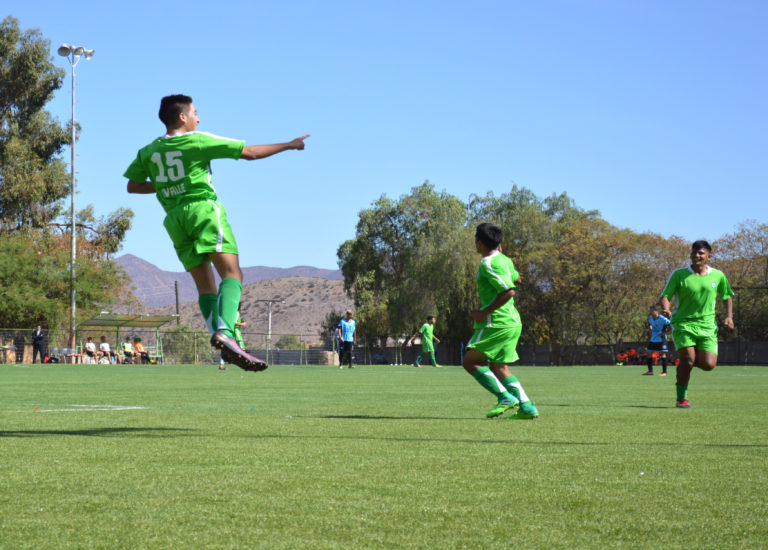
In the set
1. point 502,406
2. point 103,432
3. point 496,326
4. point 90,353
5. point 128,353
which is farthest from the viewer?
point 128,353

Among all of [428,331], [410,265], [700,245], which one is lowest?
[428,331]

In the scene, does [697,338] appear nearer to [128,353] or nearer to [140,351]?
[128,353]

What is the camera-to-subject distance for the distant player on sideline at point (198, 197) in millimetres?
6812

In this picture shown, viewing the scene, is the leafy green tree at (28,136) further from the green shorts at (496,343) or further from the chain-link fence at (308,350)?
the green shorts at (496,343)

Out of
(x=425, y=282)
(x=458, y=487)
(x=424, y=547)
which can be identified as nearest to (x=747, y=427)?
(x=458, y=487)

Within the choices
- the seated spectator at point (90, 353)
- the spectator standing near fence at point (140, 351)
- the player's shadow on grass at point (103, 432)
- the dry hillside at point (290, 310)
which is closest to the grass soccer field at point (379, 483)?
the player's shadow on grass at point (103, 432)

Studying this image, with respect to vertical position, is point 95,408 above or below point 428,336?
below

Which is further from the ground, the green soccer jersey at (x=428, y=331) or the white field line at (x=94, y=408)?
the green soccer jersey at (x=428, y=331)

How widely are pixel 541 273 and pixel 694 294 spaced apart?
5512 cm

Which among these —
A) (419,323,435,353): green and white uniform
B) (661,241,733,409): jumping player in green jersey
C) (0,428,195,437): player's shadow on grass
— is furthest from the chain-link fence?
(0,428,195,437): player's shadow on grass

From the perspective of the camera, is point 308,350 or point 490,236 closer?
point 490,236

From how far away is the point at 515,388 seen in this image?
8836 mm

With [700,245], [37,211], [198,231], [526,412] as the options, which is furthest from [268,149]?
[37,211]

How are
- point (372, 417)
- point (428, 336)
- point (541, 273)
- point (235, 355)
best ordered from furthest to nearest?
point (541, 273)
point (428, 336)
point (372, 417)
point (235, 355)
